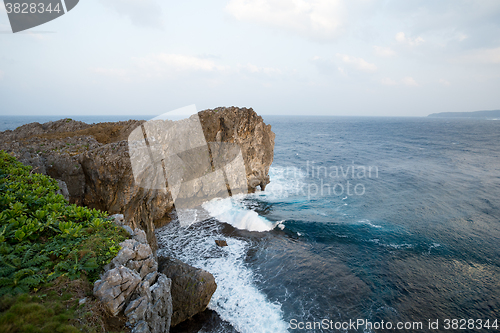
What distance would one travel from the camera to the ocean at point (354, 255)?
14.2 meters

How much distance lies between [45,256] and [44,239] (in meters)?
1.09

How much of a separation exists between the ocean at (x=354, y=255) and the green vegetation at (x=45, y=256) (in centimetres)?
954

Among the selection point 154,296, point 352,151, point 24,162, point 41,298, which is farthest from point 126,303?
point 352,151

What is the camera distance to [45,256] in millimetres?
6445

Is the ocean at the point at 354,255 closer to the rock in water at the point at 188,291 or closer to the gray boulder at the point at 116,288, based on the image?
the rock in water at the point at 188,291

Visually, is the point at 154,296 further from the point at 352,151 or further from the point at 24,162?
A: the point at 352,151

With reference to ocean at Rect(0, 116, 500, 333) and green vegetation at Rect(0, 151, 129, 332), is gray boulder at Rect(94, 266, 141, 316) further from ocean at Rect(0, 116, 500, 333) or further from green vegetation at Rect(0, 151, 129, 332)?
ocean at Rect(0, 116, 500, 333)

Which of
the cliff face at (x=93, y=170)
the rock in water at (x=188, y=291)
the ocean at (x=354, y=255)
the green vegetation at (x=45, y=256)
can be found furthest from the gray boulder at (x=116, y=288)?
the ocean at (x=354, y=255)

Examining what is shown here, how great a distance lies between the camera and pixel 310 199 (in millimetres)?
33406

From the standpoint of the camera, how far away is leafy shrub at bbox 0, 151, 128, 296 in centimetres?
580

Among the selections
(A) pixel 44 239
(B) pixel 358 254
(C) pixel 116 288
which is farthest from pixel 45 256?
(B) pixel 358 254

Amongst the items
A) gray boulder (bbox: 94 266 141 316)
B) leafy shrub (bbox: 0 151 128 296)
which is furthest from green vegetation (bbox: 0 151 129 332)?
gray boulder (bbox: 94 266 141 316)

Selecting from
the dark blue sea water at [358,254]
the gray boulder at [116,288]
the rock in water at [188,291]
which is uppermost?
the gray boulder at [116,288]

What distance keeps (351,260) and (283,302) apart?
26.8ft
